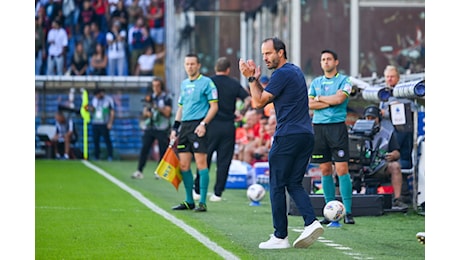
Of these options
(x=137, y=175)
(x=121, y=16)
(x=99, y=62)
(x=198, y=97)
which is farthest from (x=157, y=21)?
(x=198, y=97)

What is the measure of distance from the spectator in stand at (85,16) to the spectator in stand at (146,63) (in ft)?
6.53

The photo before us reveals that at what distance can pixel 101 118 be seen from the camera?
102ft

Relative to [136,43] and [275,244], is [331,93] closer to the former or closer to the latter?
[275,244]

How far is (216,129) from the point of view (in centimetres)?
1719

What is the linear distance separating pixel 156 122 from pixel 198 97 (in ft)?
26.1

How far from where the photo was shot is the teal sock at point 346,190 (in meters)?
13.7

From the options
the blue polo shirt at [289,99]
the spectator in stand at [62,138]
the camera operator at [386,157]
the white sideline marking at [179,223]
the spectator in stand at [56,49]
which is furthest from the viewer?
the spectator in stand at [56,49]

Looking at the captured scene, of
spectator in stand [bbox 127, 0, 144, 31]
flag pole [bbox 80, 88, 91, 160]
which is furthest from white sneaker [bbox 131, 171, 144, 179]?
spectator in stand [bbox 127, 0, 144, 31]

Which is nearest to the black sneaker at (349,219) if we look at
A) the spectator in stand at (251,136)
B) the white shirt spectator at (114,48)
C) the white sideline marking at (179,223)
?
the white sideline marking at (179,223)

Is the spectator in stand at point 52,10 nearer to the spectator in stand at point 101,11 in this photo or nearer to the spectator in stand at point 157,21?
the spectator in stand at point 101,11
